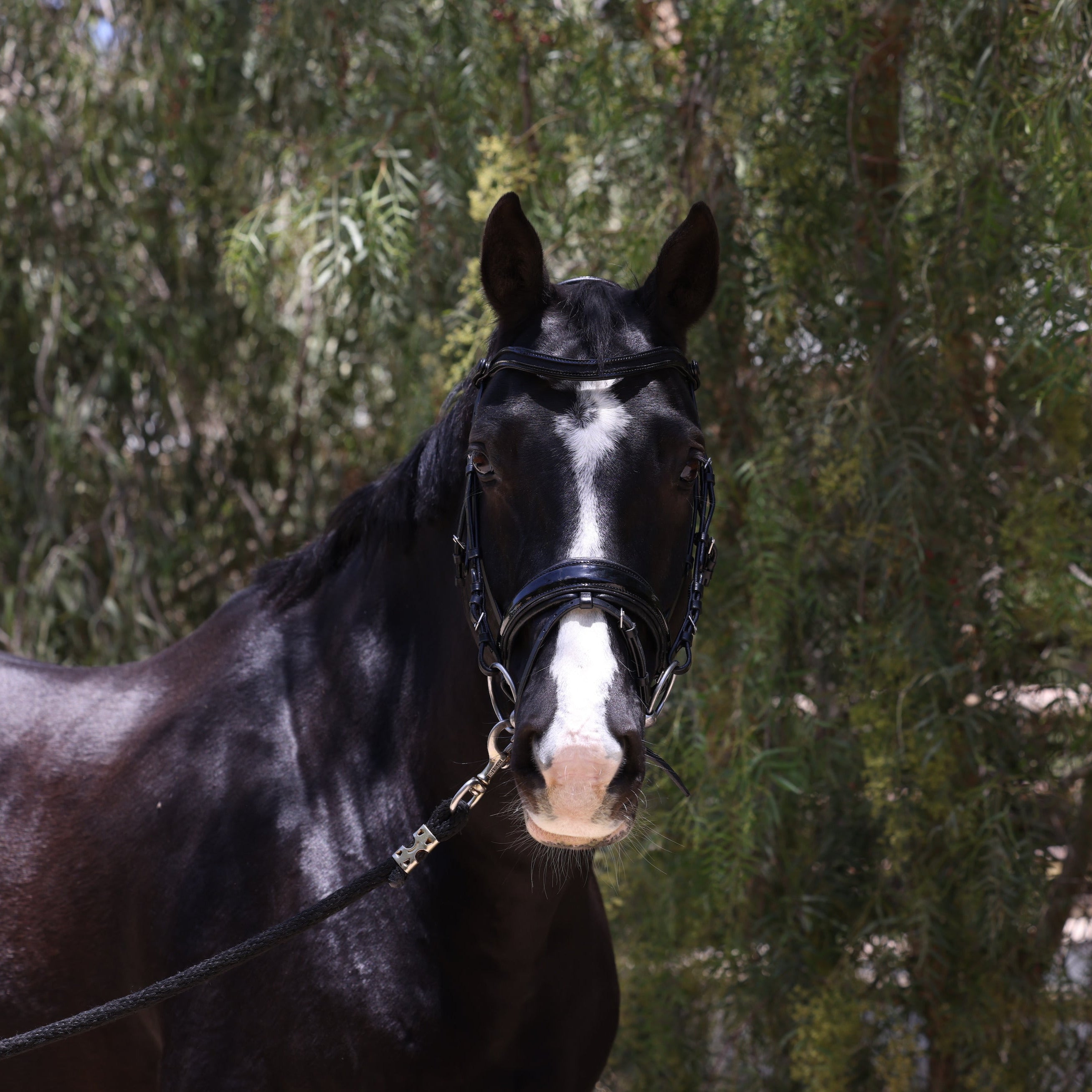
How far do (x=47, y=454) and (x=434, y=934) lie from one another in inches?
107

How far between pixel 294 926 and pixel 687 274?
961 millimetres

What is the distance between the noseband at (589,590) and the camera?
1187 millimetres

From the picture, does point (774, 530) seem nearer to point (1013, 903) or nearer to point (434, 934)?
point (1013, 903)

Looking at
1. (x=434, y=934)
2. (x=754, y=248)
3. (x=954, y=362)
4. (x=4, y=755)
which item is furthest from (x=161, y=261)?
(x=434, y=934)

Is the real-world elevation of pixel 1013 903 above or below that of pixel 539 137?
below

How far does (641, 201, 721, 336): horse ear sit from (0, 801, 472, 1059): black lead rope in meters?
0.69

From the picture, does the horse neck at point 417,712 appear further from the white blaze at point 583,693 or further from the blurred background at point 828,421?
the blurred background at point 828,421

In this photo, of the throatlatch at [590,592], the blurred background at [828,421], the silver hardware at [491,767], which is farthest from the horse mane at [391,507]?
the blurred background at [828,421]

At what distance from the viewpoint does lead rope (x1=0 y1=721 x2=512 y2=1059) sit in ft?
4.19

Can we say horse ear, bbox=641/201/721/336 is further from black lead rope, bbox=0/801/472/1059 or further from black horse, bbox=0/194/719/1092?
black lead rope, bbox=0/801/472/1059

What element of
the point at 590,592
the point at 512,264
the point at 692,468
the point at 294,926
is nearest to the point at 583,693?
the point at 590,592

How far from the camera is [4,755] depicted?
1.77 metres

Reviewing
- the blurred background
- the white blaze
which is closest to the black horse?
the white blaze

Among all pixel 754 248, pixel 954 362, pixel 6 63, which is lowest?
pixel 954 362
